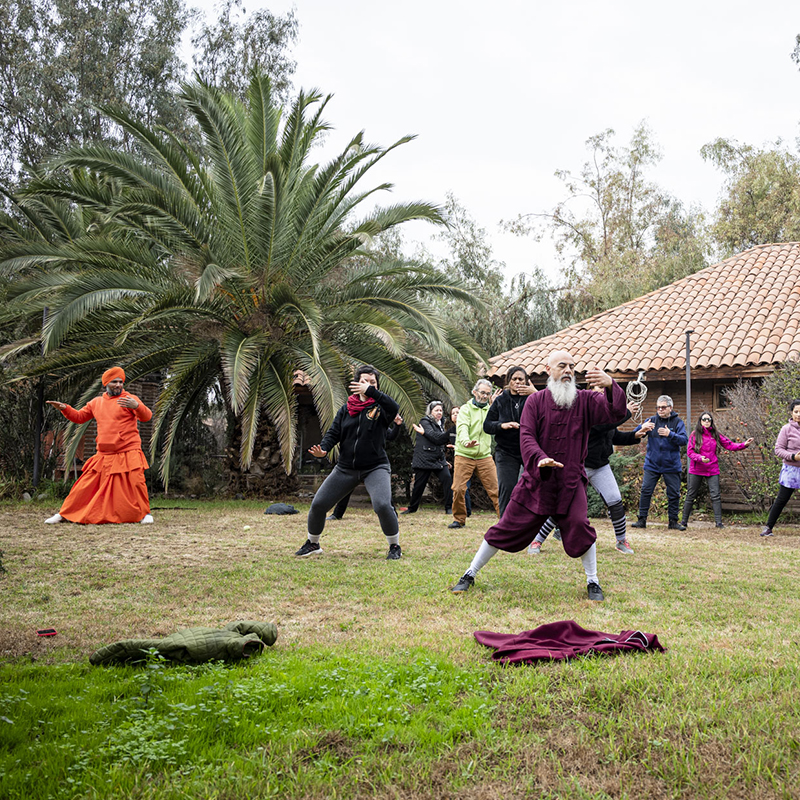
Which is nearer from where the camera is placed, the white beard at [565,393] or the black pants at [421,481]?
the white beard at [565,393]

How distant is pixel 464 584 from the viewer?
5824 mm

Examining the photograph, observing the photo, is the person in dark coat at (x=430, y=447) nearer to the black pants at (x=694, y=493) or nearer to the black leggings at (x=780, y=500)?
the black pants at (x=694, y=493)

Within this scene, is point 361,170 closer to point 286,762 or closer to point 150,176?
point 150,176

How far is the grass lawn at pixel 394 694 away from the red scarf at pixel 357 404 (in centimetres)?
175

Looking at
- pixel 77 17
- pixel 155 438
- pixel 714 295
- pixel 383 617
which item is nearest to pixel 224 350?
pixel 155 438

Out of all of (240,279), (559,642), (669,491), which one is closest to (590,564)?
(559,642)

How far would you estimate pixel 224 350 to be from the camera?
1260cm

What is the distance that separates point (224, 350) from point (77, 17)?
19904 mm

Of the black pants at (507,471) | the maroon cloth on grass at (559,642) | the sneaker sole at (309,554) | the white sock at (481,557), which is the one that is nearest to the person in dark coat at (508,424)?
the black pants at (507,471)

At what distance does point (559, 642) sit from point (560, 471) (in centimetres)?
173

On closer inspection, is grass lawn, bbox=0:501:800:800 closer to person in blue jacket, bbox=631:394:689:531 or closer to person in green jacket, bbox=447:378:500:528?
person in green jacket, bbox=447:378:500:528

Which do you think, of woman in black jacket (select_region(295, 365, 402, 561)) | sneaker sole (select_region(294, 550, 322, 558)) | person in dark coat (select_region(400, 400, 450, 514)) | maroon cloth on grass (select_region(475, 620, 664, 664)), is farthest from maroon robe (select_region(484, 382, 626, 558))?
person in dark coat (select_region(400, 400, 450, 514))

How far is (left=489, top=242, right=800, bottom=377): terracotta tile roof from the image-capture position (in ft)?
48.9

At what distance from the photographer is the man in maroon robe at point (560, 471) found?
562 cm
